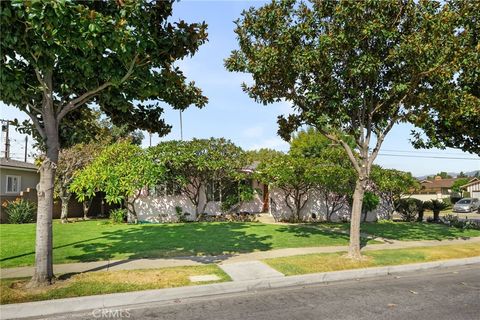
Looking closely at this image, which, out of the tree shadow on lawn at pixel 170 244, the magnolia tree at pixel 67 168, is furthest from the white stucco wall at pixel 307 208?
the magnolia tree at pixel 67 168

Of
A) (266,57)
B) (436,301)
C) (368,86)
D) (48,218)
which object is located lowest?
(436,301)

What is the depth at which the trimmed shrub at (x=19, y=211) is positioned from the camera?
18.0 meters

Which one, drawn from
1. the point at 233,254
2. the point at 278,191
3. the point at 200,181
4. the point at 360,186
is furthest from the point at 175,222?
the point at 360,186

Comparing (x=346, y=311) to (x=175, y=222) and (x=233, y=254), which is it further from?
(x=175, y=222)

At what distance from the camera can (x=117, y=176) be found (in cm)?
1692

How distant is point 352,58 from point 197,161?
32.2 feet

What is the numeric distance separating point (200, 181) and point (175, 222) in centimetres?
232

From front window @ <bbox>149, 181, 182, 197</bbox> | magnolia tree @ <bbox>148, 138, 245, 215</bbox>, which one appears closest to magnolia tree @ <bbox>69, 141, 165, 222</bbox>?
magnolia tree @ <bbox>148, 138, 245, 215</bbox>

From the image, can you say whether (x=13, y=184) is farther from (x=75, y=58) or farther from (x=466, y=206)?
(x=466, y=206)

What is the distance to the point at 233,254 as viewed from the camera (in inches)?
403

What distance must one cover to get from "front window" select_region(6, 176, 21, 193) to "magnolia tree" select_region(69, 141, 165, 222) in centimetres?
592

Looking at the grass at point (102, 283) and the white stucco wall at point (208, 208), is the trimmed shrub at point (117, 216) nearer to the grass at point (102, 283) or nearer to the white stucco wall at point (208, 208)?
the white stucco wall at point (208, 208)

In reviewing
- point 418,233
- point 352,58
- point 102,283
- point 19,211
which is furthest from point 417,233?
point 19,211

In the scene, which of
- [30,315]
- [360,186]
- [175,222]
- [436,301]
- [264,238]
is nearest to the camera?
[30,315]
